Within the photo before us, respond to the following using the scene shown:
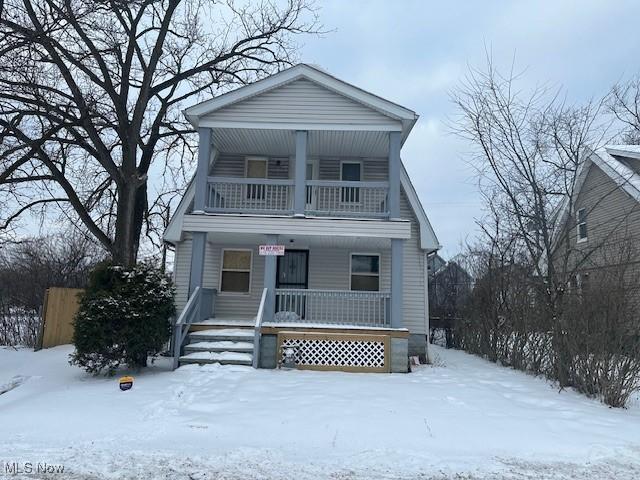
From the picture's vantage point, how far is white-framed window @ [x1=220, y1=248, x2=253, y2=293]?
547 inches

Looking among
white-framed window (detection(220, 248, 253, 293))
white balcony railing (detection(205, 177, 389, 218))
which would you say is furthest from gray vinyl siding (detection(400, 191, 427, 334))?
white-framed window (detection(220, 248, 253, 293))

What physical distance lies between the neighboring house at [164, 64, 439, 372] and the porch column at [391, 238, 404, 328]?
2cm

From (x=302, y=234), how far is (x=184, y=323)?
3.46 metres

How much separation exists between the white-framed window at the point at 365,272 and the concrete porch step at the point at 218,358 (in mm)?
4486

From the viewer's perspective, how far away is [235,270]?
1397 cm

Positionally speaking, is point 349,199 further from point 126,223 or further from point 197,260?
point 126,223

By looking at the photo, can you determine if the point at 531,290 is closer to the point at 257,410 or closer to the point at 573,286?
the point at 573,286

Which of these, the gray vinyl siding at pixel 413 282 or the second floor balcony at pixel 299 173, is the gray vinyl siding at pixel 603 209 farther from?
the second floor balcony at pixel 299 173

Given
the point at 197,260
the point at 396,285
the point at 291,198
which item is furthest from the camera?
the point at 291,198

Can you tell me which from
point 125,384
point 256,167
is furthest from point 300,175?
point 125,384

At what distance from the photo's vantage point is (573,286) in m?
9.98

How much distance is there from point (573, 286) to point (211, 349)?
7907 millimetres

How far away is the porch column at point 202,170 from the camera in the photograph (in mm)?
12023

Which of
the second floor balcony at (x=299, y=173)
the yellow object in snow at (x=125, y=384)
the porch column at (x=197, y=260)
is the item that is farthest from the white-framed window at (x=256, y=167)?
the yellow object in snow at (x=125, y=384)
